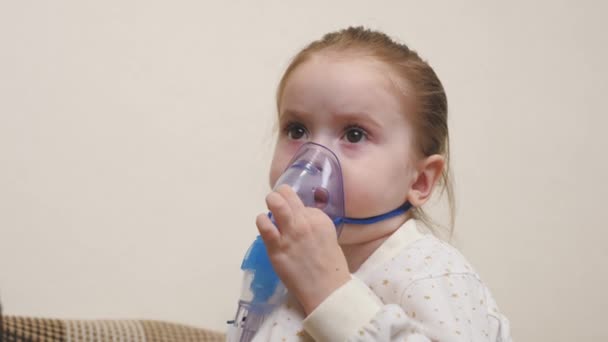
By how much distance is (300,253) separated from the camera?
66cm

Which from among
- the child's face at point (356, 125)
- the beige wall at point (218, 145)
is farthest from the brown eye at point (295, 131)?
the beige wall at point (218, 145)

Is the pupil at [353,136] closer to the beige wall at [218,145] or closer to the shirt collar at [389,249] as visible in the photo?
the shirt collar at [389,249]

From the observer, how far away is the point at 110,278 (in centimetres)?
125

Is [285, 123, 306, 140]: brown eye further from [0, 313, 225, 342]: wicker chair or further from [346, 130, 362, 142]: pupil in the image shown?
[0, 313, 225, 342]: wicker chair

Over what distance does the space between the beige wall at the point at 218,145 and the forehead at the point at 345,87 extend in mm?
577

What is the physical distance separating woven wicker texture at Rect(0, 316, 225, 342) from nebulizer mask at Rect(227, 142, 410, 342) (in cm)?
29

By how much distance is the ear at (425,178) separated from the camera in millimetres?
856

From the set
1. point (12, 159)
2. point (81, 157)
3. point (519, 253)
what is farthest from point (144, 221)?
point (519, 253)

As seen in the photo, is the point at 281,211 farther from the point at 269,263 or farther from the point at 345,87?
the point at 345,87

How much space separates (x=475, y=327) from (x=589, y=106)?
3.95 ft

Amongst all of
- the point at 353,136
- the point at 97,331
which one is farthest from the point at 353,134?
the point at 97,331

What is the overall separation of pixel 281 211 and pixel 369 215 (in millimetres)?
178

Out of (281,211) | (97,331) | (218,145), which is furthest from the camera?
(218,145)

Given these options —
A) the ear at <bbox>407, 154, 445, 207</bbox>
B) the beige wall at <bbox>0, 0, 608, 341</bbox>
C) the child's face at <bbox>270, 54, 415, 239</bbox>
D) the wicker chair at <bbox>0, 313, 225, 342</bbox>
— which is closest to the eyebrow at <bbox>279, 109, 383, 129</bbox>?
the child's face at <bbox>270, 54, 415, 239</bbox>
